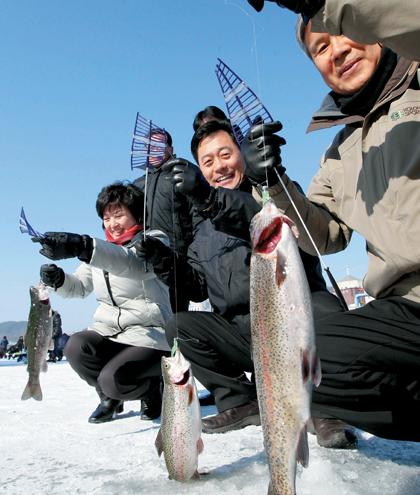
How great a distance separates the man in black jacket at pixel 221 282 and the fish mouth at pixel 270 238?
136cm

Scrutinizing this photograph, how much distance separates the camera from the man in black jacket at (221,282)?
3172mm

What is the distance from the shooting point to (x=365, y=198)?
240 centimetres

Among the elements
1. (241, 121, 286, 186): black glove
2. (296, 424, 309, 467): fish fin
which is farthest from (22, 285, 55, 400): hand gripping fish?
(296, 424, 309, 467): fish fin

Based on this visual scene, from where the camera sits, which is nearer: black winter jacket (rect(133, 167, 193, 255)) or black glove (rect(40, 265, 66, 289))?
black glove (rect(40, 265, 66, 289))

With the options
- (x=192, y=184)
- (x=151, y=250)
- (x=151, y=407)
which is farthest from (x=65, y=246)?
(x=151, y=407)

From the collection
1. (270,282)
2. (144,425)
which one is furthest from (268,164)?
(144,425)

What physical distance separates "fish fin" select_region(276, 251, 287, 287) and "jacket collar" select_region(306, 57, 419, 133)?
4.40ft

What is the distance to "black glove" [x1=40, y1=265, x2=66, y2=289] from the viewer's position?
4.50 m

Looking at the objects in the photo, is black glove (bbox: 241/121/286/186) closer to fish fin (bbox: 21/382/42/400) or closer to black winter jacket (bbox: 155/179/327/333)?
black winter jacket (bbox: 155/179/327/333)

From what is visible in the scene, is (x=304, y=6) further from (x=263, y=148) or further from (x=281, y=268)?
(x=281, y=268)

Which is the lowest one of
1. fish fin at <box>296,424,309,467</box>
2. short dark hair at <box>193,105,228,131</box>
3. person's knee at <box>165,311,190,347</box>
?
fish fin at <box>296,424,309,467</box>

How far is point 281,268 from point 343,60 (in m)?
1.68

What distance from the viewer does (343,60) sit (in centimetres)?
253

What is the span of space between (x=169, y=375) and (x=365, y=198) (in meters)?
1.68
